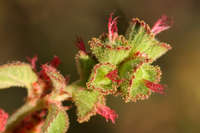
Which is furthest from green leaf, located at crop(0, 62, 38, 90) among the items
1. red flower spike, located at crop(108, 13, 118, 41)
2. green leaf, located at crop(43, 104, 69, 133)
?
red flower spike, located at crop(108, 13, 118, 41)

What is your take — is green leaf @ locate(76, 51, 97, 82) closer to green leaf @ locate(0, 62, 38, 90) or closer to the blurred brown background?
green leaf @ locate(0, 62, 38, 90)

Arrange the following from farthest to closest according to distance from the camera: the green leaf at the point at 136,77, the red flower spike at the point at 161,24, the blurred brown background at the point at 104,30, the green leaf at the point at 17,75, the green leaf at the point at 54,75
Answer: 1. the blurred brown background at the point at 104,30
2. the red flower spike at the point at 161,24
3. the green leaf at the point at 17,75
4. the green leaf at the point at 54,75
5. the green leaf at the point at 136,77

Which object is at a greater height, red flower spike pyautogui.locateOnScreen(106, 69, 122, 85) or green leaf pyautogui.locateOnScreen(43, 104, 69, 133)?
red flower spike pyautogui.locateOnScreen(106, 69, 122, 85)

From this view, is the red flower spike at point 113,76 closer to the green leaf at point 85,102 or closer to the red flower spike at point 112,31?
the green leaf at point 85,102

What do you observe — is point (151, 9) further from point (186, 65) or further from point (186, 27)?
point (186, 65)

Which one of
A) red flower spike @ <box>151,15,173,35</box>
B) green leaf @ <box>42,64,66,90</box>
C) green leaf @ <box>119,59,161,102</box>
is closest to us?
green leaf @ <box>119,59,161,102</box>

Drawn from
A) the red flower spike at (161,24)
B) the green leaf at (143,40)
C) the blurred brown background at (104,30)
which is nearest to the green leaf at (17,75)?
the green leaf at (143,40)

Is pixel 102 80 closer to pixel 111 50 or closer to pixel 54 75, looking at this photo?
pixel 111 50
